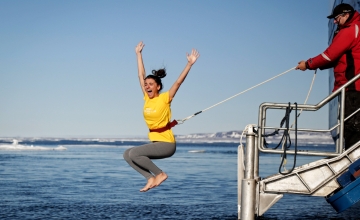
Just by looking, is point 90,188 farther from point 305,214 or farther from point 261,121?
point 261,121

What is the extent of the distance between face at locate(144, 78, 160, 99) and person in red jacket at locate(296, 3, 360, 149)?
240 centimetres

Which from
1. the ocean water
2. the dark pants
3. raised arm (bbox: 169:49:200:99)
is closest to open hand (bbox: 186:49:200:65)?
raised arm (bbox: 169:49:200:99)

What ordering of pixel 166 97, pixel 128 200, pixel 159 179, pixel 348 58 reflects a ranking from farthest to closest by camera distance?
pixel 128 200
pixel 159 179
pixel 166 97
pixel 348 58

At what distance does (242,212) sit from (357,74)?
259 cm

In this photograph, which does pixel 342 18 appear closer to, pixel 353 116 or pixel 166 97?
pixel 353 116

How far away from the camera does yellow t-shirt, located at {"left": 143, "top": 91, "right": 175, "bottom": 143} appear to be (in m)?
7.50

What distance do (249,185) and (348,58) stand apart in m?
2.35

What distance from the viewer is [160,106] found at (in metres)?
7.50

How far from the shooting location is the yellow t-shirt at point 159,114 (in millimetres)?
7504

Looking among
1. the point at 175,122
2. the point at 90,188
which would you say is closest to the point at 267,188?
the point at 175,122

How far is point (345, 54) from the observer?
7414mm

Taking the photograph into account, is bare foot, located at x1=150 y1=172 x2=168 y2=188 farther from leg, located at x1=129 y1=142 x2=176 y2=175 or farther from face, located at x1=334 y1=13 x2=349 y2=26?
face, located at x1=334 y1=13 x2=349 y2=26

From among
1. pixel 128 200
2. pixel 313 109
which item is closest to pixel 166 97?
pixel 313 109

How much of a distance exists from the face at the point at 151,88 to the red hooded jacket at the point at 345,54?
2.38m
